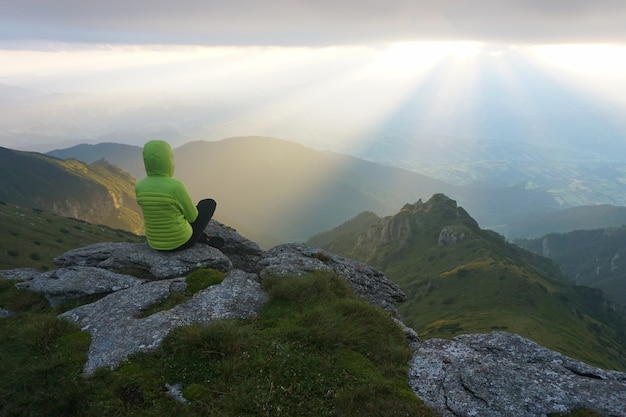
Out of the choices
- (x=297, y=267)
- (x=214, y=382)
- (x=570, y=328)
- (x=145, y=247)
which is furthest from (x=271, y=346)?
(x=570, y=328)

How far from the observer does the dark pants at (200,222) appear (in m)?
17.7

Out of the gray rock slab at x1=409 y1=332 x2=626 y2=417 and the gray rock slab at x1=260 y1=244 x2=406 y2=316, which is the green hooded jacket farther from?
the gray rock slab at x1=409 y1=332 x2=626 y2=417

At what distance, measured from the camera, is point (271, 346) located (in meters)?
11.2

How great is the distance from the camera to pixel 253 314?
13.6 metres

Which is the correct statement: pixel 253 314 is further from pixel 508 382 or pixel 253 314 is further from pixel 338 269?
Result: pixel 508 382

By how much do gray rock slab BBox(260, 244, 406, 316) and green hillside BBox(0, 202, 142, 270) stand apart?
50.8 meters

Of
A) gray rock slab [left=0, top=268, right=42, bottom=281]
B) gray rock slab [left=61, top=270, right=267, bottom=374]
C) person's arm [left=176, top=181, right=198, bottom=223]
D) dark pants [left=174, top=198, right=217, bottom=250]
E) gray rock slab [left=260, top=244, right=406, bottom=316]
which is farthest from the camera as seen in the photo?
dark pants [left=174, top=198, right=217, bottom=250]

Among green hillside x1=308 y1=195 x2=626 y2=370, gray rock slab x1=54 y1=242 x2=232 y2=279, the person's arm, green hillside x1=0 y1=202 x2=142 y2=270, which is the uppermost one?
the person's arm

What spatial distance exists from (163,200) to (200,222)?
8.32ft

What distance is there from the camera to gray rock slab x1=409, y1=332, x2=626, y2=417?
9.91m

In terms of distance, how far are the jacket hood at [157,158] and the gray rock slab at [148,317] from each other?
461 centimetres

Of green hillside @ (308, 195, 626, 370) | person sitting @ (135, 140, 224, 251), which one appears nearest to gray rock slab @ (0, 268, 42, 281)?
person sitting @ (135, 140, 224, 251)

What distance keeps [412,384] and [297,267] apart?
7.82 m

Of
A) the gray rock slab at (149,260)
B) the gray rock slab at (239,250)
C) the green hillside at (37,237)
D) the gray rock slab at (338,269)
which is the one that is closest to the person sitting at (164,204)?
the gray rock slab at (149,260)
